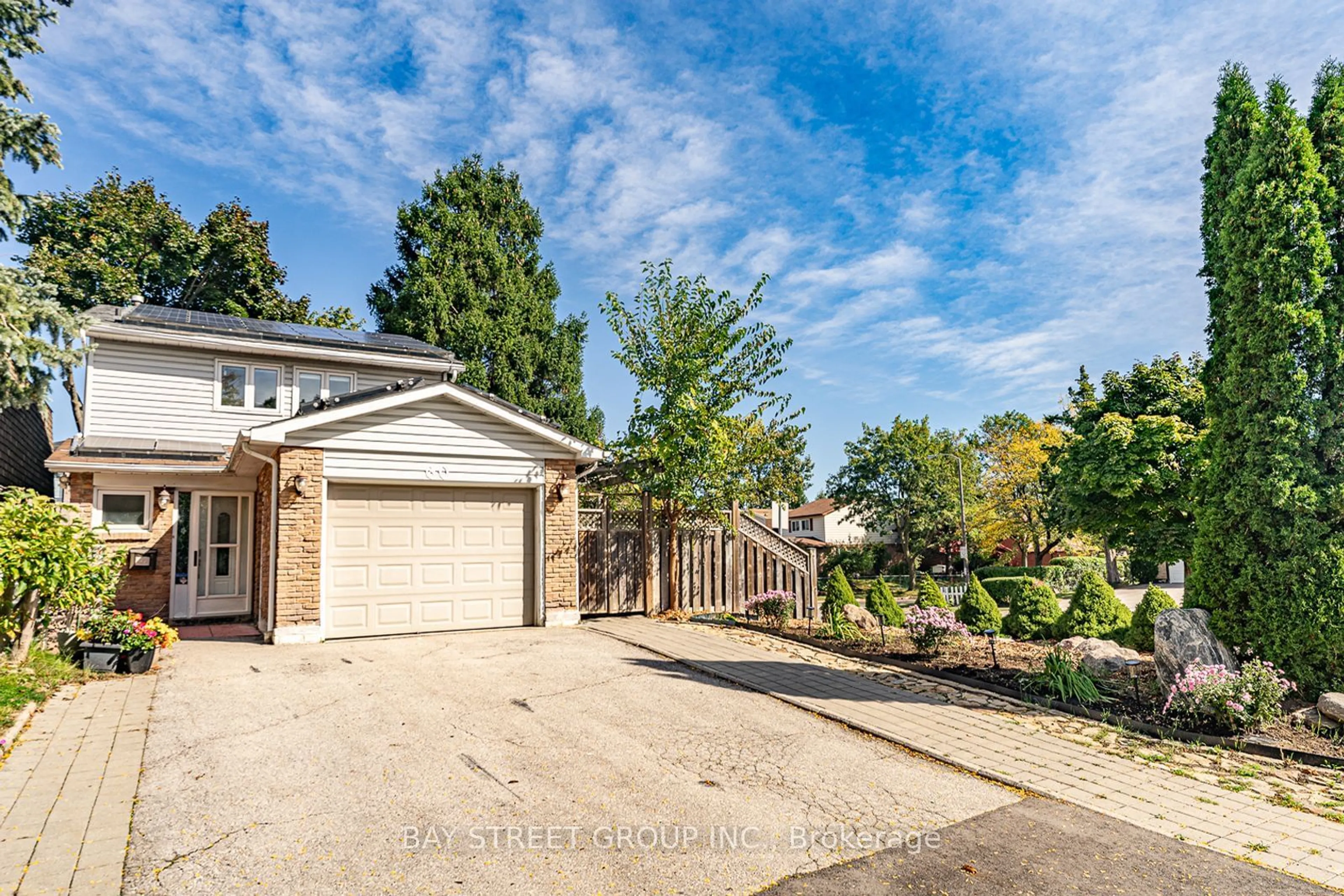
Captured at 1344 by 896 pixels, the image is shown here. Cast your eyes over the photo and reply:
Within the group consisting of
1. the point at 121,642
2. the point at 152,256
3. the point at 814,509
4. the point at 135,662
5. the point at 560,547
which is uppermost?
the point at 152,256

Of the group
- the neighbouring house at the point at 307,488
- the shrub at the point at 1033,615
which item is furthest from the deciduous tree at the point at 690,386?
the shrub at the point at 1033,615

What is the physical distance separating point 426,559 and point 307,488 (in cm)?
192

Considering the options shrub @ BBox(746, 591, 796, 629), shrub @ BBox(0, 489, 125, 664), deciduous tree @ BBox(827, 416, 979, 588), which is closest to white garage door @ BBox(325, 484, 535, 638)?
shrub @ BBox(0, 489, 125, 664)

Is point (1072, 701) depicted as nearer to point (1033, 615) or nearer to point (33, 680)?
point (1033, 615)

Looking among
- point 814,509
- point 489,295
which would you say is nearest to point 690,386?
point 489,295

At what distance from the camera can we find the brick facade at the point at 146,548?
1170cm

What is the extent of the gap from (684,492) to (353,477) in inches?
220

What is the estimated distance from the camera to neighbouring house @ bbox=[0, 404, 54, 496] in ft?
42.9

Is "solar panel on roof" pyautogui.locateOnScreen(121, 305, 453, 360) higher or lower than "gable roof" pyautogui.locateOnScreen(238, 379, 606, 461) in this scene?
higher

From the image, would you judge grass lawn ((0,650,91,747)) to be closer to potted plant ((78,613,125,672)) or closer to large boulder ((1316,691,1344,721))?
potted plant ((78,613,125,672))

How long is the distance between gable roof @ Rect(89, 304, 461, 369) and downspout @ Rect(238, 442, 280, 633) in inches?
202

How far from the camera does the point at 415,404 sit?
10297mm

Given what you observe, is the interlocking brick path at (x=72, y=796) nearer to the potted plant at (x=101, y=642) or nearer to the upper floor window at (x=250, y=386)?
the potted plant at (x=101, y=642)

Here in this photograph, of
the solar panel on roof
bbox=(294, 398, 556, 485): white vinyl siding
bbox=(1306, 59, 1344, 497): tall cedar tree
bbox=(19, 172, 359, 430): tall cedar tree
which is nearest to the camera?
bbox=(1306, 59, 1344, 497): tall cedar tree
